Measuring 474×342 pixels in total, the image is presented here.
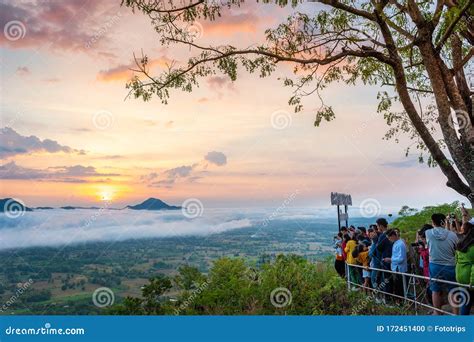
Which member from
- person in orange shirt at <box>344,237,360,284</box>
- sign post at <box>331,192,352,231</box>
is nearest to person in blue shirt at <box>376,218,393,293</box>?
person in orange shirt at <box>344,237,360,284</box>

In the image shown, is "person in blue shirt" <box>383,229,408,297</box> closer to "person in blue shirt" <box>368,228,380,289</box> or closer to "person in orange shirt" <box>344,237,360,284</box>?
"person in blue shirt" <box>368,228,380,289</box>

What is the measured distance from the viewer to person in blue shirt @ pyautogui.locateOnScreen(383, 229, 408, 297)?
1109 cm

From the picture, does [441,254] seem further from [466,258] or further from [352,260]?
[352,260]

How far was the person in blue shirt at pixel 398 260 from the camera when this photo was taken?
11086mm

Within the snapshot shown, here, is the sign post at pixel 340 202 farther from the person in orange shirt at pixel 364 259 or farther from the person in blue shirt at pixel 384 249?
the person in blue shirt at pixel 384 249

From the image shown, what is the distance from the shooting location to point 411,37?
14.1 meters

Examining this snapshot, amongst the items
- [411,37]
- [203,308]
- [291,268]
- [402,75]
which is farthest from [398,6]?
[203,308]


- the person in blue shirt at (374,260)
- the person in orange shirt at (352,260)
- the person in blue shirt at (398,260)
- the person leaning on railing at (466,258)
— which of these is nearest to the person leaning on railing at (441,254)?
the person leaning on railing at (466,258)

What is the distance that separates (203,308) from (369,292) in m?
5.22

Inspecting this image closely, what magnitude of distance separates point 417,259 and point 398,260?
7.32ft

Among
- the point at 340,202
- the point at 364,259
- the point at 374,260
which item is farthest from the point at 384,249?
the point at 340,202

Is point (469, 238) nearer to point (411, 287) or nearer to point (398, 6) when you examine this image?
point (411, 287)
